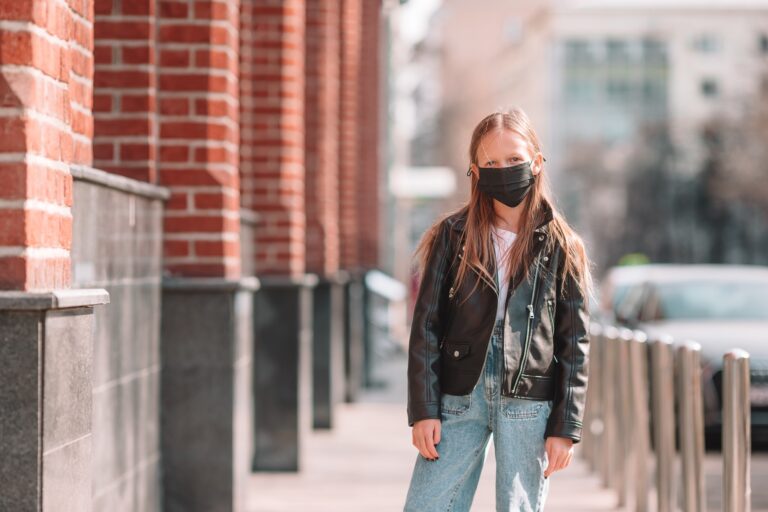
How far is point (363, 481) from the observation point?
977 centimetres

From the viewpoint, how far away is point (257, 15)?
9.95m

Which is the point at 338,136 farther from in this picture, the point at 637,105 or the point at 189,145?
the point at 637,105

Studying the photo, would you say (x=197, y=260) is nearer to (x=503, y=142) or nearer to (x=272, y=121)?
(x=503, y=142)

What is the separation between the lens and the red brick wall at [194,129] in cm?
697

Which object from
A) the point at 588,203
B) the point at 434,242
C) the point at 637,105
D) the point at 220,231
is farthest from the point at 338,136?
the point at 637,105

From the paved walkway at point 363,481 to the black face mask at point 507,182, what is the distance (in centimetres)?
321

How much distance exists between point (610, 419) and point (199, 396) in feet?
10.8

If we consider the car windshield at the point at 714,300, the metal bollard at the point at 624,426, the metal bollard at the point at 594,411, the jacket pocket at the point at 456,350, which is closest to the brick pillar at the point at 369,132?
the car windshield at the point at 714,300

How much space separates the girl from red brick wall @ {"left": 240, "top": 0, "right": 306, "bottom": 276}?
5607 mm

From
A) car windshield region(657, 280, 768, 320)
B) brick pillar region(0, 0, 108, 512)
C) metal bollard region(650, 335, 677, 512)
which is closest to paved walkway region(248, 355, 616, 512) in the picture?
metal bollard region(650, 335, 677, 512)

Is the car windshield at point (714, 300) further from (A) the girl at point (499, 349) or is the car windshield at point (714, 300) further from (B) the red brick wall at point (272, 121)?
(A) the girl at point (499, 349)

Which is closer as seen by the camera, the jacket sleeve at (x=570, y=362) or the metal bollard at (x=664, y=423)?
the jacket sleeve at (x=570, y=362)

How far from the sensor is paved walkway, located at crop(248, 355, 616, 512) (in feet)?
28.4

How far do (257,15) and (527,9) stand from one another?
393 ft
